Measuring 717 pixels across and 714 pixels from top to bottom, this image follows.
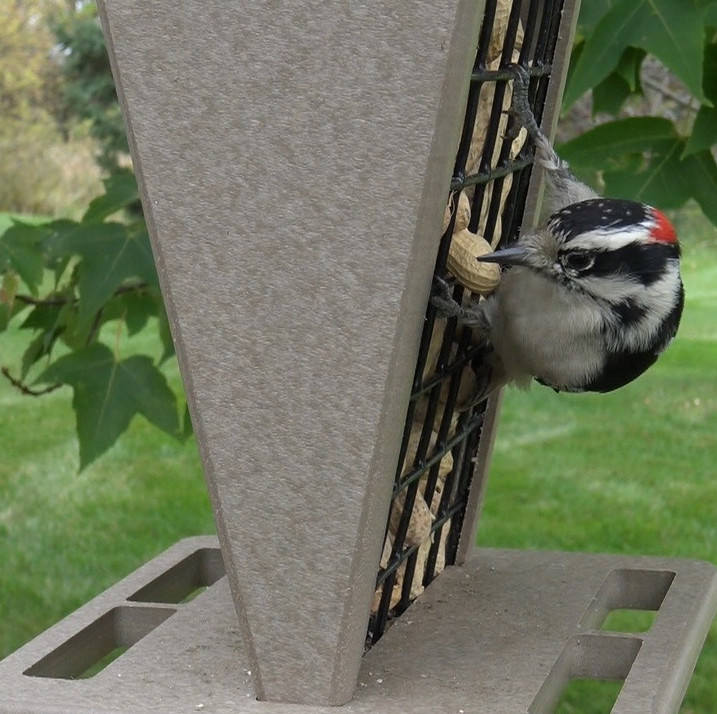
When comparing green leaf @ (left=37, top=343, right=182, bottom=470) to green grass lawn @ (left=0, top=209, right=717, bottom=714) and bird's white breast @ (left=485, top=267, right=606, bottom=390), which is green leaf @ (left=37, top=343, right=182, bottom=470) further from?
green grass lawn @ (left=0, top=209, right=717, bottom=714)

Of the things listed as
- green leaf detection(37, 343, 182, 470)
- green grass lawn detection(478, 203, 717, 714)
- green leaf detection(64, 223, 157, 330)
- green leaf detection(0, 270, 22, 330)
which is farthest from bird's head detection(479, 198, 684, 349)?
green grass lawn detection(478, 203, 717, 714)

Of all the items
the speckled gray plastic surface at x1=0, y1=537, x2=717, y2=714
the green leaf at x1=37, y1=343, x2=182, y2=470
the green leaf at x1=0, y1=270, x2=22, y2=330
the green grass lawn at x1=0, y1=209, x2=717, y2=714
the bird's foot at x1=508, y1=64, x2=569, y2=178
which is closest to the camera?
the speckled gray plastic surface at x1=0, y1=537, x2=717, y2=714

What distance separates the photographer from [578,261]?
6.23ft

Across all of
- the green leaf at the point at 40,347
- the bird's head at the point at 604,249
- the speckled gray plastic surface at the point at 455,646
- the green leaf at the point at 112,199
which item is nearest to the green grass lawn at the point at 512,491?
the green leaf at the point at 40,347

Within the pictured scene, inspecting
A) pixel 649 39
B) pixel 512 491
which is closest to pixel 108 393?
pixel 649 39

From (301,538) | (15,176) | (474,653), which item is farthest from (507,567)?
(15,176)

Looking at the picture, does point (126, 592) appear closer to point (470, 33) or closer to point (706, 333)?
point (470, 33)

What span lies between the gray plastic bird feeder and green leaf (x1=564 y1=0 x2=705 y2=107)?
0.40m

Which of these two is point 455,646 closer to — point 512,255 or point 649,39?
point 512,255

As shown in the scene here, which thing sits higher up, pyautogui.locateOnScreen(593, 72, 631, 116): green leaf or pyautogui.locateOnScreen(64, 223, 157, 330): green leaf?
pyautogui.locateOnScreen(593, 72, 631, 116): green leaf

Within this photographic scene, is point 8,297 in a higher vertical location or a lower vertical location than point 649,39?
lower

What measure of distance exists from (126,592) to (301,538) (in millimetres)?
619

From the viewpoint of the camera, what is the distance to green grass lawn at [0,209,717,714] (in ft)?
14.0

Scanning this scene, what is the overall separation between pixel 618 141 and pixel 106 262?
36.0 inches
